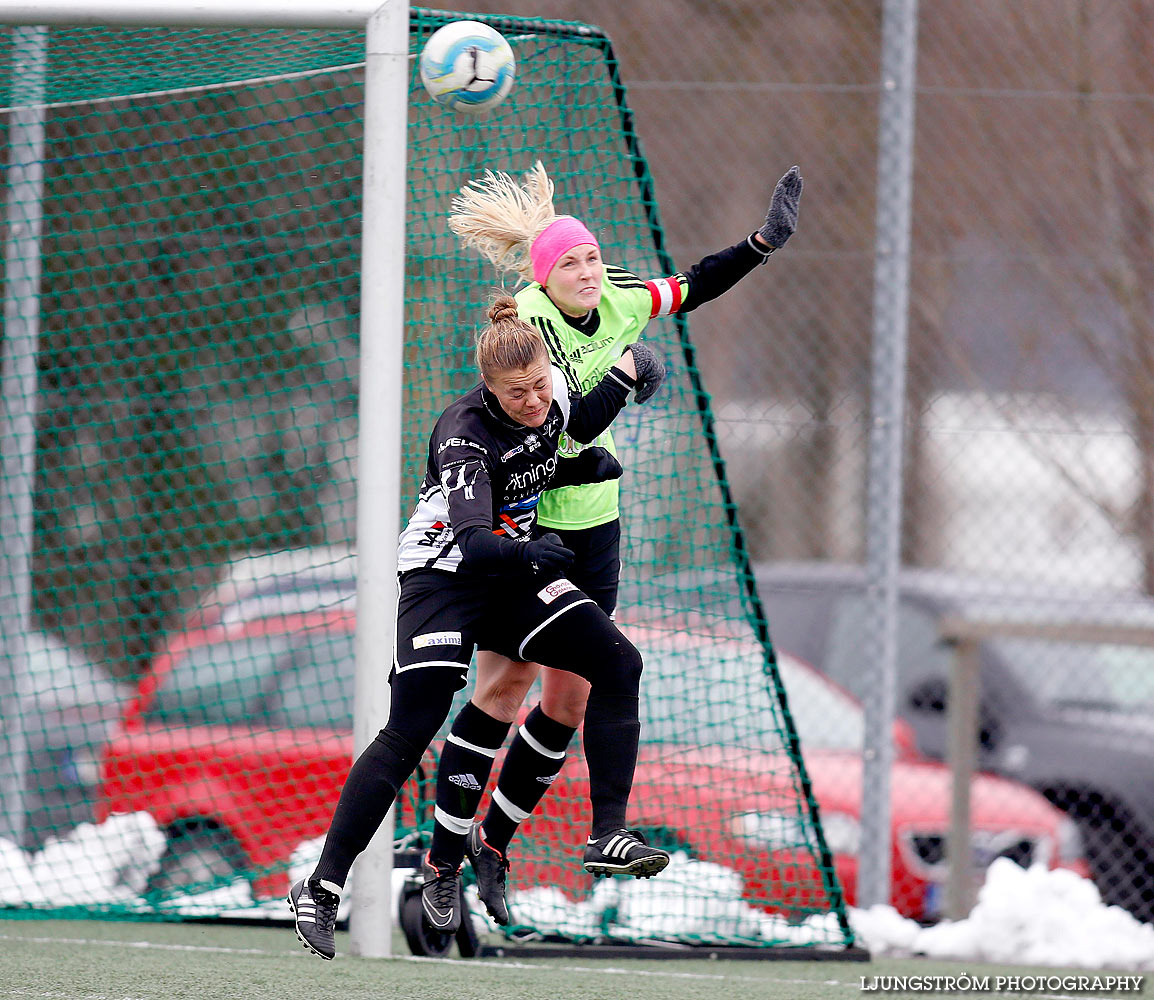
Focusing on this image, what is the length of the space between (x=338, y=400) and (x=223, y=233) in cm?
96

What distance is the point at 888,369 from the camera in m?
5.89

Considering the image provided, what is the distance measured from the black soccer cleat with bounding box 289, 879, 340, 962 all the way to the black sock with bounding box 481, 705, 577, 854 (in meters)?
0.66

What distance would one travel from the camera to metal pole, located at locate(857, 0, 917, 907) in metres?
5.86

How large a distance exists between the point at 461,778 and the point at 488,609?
21.8 inches

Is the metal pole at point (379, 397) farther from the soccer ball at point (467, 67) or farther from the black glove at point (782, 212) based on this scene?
the black glove at point (782, 212)

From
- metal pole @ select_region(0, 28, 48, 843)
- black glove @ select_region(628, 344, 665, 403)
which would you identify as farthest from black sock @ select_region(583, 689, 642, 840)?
metal pole @ select_region(0, 28, 48, 843)

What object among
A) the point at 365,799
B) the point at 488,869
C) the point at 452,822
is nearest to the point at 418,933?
the point at 488,869

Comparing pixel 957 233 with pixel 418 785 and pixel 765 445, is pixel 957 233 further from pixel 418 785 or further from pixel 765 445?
pixel 418 785

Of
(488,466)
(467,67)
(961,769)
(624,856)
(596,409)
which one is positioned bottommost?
(961,769)

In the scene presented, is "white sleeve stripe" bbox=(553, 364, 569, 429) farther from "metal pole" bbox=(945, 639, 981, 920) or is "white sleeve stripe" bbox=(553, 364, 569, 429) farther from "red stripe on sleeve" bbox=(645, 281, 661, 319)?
"metal pole" bbox=(945, 639, 981, 920)

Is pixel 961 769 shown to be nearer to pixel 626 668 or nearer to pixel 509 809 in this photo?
pixel 509 809

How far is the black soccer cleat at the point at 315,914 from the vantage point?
3742 millimetres

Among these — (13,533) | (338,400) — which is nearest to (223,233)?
(338,400)

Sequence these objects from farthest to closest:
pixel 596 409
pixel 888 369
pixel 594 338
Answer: pixel 888 369 < pixel 594 338 < pixel 596 409
